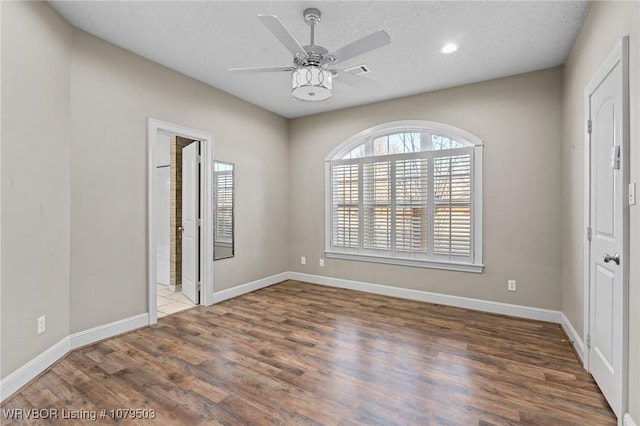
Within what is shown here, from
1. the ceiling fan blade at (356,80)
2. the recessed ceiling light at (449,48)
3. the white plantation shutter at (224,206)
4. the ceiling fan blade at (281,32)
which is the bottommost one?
the white plantation shutter at (224,206)

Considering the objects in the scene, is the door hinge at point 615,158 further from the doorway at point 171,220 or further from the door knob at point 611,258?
the doorway at point 171,220

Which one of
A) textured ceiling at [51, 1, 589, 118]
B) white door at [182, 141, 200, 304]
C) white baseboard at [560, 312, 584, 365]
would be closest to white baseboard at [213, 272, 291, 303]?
white door at [182, 141, 200, 304]

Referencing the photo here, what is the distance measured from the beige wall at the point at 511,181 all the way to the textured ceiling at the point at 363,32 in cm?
30

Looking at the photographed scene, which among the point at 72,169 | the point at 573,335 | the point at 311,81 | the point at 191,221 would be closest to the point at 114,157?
the point at 72,169

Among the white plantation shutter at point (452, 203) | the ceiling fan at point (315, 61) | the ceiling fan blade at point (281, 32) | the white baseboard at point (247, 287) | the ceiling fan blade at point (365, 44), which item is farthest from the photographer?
the white baseboard at point (247, 287)

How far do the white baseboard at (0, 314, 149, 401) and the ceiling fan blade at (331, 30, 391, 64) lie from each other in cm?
317

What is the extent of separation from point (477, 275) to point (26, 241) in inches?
177

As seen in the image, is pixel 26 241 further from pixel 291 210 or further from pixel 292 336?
pixel 291 210

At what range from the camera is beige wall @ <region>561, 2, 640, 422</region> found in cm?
164

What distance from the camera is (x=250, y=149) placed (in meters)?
4.74

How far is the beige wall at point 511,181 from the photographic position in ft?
11.4

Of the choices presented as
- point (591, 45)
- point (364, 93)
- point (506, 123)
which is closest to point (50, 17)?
point (364, 93)

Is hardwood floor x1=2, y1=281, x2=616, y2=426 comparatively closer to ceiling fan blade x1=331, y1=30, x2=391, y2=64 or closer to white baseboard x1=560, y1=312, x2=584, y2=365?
white baseboard x1=560, y1=312, x2=584, y2=365

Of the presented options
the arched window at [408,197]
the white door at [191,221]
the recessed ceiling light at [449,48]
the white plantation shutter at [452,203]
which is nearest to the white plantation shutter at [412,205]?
the arched window at [408,197]
